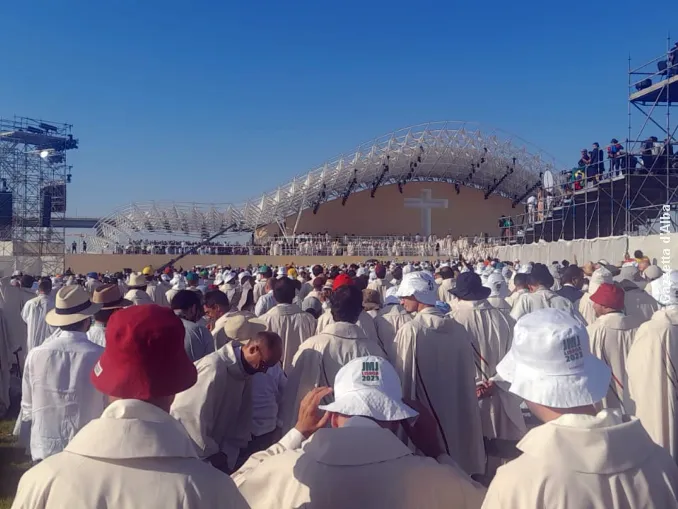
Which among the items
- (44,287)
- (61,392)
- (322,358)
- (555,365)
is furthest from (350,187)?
(555,365)

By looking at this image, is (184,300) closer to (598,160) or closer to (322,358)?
(322,358)

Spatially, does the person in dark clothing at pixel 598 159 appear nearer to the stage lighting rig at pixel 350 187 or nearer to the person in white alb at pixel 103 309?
the person in white alb at pixel 103 309

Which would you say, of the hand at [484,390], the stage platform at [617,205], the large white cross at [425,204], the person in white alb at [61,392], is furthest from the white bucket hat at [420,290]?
the large white cross at [425,204]

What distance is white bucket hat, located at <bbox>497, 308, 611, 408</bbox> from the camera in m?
1.92

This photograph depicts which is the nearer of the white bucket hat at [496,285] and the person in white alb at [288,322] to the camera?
the person in white alb at [288,322]

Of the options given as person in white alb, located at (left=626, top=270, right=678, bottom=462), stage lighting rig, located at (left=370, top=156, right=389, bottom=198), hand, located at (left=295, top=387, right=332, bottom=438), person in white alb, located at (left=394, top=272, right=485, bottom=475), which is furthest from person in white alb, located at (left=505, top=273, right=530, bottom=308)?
stage lighting rig, located at (left=370, top=156, right=389, bottom=198)

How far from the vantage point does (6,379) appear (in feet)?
25.6

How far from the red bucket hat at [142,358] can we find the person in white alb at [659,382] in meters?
3.32

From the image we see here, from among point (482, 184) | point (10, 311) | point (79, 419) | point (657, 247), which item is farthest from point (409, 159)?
point (79, 419)

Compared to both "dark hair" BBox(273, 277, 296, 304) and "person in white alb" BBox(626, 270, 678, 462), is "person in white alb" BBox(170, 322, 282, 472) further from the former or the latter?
"person in white alb" BBox(626, 270, 678, 462)

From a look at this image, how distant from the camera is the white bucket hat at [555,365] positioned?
192cm

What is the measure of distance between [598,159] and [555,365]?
20.7 m

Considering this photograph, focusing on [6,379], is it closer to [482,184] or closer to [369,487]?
[369,487]

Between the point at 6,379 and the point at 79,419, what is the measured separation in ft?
16.2
